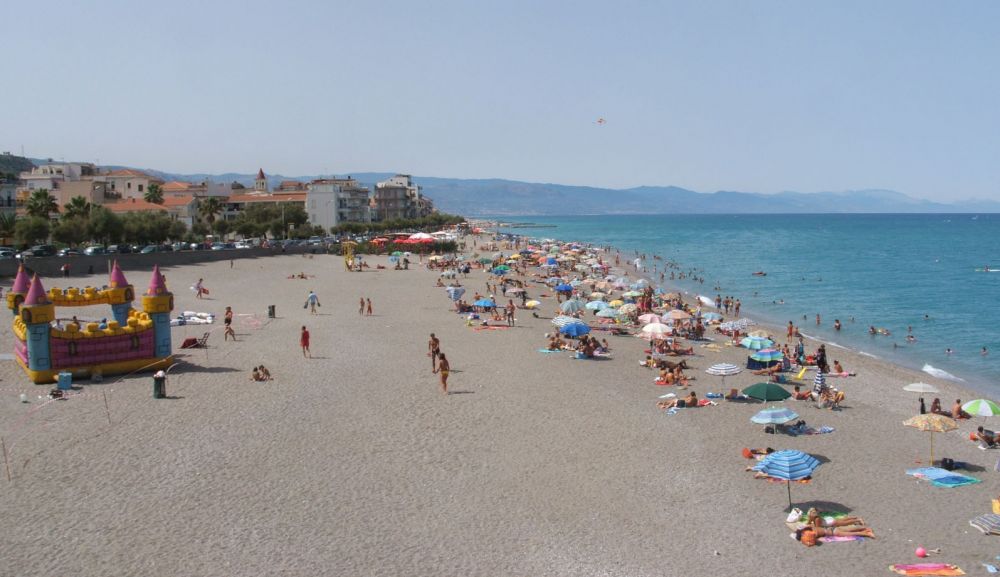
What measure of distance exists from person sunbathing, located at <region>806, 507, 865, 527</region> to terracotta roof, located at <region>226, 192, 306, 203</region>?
84372 mm

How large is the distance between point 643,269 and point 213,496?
59037 millimetres

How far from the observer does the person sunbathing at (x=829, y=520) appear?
1138 centimetres

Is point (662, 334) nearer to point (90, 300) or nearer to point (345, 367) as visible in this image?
point (345, 367)

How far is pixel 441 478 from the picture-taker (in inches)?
524

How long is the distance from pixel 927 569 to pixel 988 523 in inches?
83.6

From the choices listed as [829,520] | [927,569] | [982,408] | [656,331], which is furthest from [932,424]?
[656,331]

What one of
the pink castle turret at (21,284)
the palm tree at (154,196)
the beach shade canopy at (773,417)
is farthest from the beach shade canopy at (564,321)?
the palm tree at (154,196)

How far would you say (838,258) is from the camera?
83.8m

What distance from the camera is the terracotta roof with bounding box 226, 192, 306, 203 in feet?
292

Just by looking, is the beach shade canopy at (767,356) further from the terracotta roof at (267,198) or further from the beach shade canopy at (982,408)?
the terracotta roof at (267,198)

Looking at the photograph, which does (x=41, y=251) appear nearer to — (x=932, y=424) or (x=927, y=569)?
(x=932, y=424)

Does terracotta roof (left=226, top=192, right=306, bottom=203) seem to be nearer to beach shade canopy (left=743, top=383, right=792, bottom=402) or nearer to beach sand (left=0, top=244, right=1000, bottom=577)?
beach sand (left=0, top=244, right=1000, bottom=577)

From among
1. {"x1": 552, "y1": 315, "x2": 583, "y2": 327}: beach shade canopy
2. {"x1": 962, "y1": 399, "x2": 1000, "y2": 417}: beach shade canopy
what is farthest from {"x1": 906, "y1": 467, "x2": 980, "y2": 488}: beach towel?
{"x1": 552, "y1": 315, "x2": 583, "y2": 327}: beach shade canopy

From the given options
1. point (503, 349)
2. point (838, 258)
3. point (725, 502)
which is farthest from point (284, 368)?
point (838, 258)
